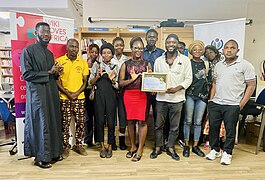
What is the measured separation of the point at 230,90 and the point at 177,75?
2.15 ft

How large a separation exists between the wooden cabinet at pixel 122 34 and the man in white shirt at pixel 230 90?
1.67 meters

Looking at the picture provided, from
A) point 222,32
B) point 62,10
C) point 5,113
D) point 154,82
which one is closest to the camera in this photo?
point 154,82

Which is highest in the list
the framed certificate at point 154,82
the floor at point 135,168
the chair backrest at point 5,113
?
the framed certificate at point 154,82

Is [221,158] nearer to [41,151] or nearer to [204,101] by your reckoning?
[204,101]

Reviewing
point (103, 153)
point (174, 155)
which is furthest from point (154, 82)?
point (103, 153)

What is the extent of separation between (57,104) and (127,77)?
3.06ft

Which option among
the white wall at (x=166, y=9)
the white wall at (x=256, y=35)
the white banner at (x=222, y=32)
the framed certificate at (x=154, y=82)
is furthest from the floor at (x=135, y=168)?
the white wall at (x=166, y=9)

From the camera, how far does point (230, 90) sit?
2.59m

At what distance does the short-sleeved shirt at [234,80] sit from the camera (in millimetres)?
2520

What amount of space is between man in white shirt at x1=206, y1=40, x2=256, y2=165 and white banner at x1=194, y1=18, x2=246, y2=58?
86 cm

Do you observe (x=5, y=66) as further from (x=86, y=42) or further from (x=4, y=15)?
(x=86, y=42)

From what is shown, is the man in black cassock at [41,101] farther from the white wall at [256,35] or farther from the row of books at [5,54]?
the row of books at [5,54]

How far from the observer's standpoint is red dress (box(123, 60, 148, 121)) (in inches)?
106

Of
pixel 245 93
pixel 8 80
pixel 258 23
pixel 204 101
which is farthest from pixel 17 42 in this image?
pixel 8 80
